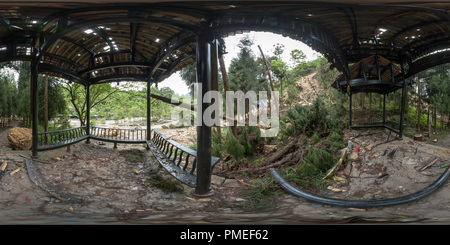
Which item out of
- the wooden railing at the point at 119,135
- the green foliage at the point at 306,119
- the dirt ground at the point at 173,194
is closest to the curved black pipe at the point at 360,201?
the dirt ground at the point at 173,194

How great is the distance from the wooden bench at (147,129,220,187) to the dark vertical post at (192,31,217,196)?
0.12 feet

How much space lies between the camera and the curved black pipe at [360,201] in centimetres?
77

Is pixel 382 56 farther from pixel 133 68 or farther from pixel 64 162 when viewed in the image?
pixel 64 162

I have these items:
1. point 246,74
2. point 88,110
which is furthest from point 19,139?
point 246,74

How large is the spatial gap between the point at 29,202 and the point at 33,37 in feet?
2.55

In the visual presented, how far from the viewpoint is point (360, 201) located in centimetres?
78

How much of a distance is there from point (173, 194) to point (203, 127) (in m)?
0.39

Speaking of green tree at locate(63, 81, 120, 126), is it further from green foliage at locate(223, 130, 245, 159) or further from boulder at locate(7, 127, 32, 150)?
green foliage at locate(223, 130, 245, 159)

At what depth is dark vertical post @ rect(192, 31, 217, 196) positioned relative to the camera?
3.09 ft

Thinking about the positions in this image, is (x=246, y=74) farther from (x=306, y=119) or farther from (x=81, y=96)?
(x=81, y=96)

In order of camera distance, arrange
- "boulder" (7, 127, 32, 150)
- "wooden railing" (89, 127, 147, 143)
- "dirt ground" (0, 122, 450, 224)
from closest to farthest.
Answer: "dirt ground" (0, 122, 450, 224)
"boulder" (7, 127, 32, 150)
"wooden railing" (89, 127, 147, 143)

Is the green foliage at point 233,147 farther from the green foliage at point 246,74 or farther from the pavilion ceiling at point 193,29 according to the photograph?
the pavilion ceiling at point 193,29

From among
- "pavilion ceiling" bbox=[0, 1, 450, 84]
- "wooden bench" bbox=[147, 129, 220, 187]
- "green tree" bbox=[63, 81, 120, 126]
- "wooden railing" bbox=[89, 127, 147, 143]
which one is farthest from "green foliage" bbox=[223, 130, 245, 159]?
"green tree" bbox=[63, 81, 120, 126]

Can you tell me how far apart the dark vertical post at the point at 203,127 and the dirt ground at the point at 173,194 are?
56 millimetres
